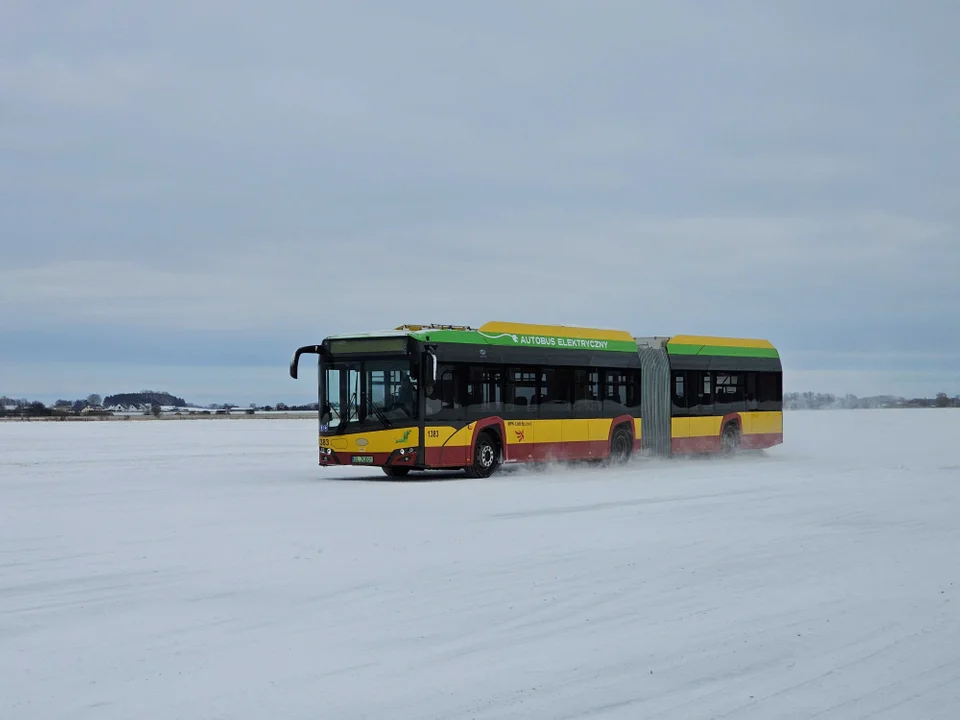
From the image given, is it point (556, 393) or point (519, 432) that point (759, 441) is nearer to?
point (556, 393)

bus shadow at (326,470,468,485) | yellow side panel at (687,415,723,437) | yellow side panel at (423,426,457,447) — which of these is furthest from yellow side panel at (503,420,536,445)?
yellow side panel at (687,415,723,437)

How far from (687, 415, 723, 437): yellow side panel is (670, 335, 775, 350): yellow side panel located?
2.03 m

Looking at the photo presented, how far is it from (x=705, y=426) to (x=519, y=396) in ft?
26.8

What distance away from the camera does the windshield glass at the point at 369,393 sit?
2522 cm

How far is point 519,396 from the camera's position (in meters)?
27.6

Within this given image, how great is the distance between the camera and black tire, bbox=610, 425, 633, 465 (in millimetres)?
30859

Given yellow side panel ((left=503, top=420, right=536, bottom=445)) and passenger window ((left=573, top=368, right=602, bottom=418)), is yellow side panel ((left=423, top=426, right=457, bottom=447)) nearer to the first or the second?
yellow side panel ((left=503, top=420, right=536, bottom=445))

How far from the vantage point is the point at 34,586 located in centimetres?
1105

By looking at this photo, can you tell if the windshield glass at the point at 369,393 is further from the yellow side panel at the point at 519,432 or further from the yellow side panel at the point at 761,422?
the yellow side panel at the point at 761,422

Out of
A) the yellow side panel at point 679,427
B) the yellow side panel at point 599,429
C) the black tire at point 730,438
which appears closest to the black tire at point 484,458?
the yellow side panel at point 599,429

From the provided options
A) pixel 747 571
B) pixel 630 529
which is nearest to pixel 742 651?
pixel 747 571

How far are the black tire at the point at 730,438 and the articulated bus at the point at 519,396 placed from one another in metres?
0.04

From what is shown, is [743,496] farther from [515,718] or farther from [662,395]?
[515,718]

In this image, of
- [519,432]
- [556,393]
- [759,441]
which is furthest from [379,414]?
[759,441]
